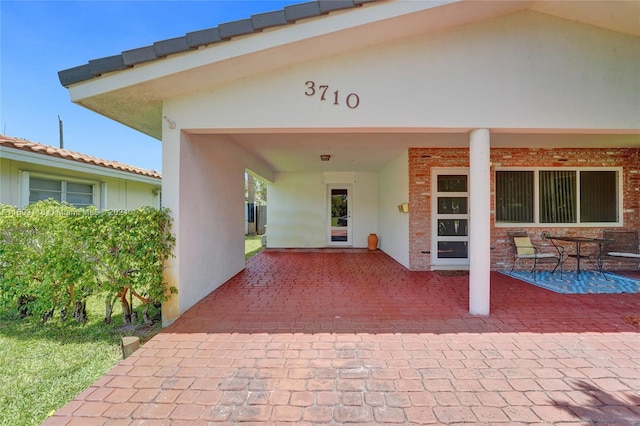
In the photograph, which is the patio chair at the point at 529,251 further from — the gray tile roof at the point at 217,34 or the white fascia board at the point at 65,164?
the white fascia board at the point at 65,164

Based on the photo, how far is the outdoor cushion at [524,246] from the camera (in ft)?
22.0

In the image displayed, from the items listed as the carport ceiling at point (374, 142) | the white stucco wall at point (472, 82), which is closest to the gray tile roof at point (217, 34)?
the white stucco wall at point (472, 82)

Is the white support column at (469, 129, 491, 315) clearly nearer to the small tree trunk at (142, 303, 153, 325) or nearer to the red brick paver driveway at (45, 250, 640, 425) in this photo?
the red brick paver driveway at (45, 250, 640, 425)

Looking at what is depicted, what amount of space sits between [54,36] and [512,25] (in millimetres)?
10341

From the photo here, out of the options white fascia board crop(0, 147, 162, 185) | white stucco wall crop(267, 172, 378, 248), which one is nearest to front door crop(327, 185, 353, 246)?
white stucco wall crop(267, 172, 378, 248)

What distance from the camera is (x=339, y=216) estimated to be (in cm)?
1145

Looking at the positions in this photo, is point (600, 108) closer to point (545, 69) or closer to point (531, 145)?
point (545, 69)

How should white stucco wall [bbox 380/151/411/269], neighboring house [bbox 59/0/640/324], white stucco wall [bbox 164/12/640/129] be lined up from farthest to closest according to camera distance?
white stucco wall [bbox 380/151/411/269], white stucco wall [bbox 164/12/640/129], neighboring house [bbox 59/0/640/324]

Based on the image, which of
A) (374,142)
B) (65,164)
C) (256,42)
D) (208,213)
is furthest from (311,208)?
(256,42)

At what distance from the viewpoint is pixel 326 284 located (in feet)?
19.2

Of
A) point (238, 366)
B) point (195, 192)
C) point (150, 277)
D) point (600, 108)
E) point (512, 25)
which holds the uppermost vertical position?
point (512, 25)

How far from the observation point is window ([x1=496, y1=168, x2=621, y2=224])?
286 inches

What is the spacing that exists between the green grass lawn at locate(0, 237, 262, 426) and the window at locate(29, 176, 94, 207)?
3151mm

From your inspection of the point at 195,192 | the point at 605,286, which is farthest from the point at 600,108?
the point at 195,192
